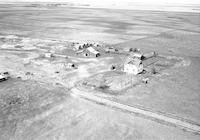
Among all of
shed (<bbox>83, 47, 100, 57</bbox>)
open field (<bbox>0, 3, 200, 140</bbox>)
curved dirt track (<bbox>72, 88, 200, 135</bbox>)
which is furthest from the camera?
shed (<bbox>83, 47, 100, 57</bbox>)

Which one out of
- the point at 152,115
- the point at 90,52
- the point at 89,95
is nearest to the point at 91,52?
the point at 90,52

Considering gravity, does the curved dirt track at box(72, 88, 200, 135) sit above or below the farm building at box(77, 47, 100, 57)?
below

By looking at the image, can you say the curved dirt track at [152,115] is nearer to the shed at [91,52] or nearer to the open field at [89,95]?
the open field at [89,95]

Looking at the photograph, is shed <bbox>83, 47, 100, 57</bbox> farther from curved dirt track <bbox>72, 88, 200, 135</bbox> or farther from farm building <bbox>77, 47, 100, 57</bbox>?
curved dirt track <bbox>72, 88, 200, 135</bbox>

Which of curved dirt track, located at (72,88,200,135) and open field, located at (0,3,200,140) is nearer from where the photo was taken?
open field, located at (0,3,200,140)

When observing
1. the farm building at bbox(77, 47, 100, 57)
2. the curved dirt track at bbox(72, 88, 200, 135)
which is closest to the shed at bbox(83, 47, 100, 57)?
the farm building at bbox(77, 47, 100, 57)

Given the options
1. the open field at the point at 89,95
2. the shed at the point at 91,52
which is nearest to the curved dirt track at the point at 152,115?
the open field at the point at 89,95

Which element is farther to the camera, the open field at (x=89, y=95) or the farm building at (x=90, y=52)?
the farm building at (x=90, y=52)

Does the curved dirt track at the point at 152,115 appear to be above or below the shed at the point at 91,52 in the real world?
below

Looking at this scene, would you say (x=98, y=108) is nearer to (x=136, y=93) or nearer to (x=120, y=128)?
(x=120, y=128)

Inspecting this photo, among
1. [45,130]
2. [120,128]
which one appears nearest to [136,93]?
[120,128]

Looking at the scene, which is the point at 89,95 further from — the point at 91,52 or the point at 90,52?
the point at 90,52
